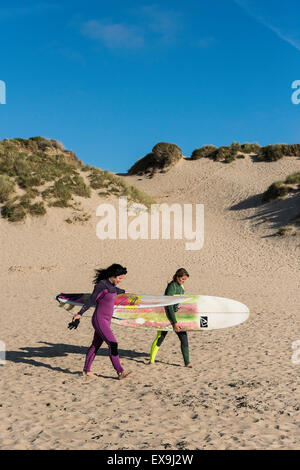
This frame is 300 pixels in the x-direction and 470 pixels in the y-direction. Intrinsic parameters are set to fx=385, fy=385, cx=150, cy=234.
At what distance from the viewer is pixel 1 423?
469cm

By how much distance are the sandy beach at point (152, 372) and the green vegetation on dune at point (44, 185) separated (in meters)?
6.32

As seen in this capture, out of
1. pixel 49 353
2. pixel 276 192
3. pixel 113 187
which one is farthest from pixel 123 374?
pixel 276 192

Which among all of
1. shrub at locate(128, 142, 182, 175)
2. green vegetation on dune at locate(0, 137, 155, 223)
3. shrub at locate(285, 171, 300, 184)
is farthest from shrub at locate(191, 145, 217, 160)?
green vegetation on dune at locate(0, 137, 155, 223)

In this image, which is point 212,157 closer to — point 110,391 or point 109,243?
point 109,243

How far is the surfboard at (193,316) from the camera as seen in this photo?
7.43 meters

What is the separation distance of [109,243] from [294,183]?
18054 mm

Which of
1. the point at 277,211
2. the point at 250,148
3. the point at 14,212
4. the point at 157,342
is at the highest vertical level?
the point at 250,148

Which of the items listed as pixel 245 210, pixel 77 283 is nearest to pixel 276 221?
pixel 245 210

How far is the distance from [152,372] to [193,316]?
1.33 metres

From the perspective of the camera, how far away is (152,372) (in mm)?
6840

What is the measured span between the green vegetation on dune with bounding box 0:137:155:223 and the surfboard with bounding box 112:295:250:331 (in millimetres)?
21191

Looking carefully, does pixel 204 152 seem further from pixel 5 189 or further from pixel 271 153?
pixel 5 189

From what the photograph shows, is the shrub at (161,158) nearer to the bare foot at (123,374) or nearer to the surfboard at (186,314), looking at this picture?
the surfboard at (186,314)

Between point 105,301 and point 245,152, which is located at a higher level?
point 245,152
